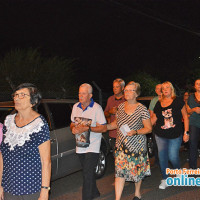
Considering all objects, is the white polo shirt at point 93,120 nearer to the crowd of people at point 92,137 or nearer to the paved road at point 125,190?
the crowd of people at point 92,137

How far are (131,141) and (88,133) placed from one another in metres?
0.68

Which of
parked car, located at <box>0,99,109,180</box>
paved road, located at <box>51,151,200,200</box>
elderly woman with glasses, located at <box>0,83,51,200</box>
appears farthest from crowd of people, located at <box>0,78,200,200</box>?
parked car, located at <box>0,99,109,180</box>

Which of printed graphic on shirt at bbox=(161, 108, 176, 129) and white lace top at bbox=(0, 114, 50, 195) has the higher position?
white lace top at bbox=(0, 114, 50, 195)

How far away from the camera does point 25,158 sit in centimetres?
331

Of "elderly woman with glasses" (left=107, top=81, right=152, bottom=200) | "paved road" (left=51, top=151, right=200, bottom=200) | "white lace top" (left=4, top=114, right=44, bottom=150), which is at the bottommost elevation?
"paved road" (left=51, top=151, right=200, bottom=200)

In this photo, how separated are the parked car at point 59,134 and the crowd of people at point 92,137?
62 centimetres

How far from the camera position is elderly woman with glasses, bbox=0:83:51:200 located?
331cm

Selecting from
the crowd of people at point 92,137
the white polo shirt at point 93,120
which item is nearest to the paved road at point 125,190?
the crowd of people at point 92,137

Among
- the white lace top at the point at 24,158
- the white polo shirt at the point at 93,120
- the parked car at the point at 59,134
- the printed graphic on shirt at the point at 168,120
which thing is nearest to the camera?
the white lace top at the point at 24,158

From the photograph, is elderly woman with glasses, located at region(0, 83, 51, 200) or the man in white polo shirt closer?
elderly woman with glasses, located at region(0, 83, 51, 200)

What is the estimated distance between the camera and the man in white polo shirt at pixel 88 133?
5805 mm

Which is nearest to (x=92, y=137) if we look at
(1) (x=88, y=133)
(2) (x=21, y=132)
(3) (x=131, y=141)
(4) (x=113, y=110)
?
(1) (x=88, y=133)

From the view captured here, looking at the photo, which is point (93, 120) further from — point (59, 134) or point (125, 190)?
point (125, 190)

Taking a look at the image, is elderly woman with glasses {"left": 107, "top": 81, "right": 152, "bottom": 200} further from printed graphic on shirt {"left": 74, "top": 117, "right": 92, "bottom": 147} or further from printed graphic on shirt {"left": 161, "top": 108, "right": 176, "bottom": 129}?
printed graphic on shirt {"left": 161, "top": 108, "right": 176, "bottom": 129}
